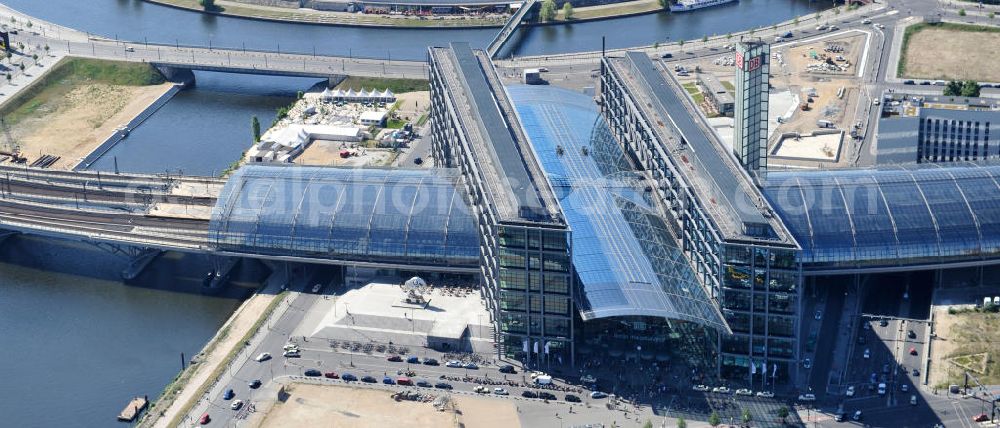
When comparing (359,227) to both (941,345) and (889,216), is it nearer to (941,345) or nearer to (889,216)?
(889,216)

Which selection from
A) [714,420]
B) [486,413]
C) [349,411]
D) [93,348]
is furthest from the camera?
[93,348]

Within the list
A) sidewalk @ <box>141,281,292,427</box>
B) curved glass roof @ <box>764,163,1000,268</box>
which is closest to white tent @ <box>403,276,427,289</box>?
sidewalk @ <box>141,281,292,427</box>

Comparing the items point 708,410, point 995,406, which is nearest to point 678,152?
point 708,410

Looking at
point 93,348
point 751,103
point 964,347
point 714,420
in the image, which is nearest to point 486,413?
point 714,420

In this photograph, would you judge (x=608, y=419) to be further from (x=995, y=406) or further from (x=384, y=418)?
(x=995, y=406)

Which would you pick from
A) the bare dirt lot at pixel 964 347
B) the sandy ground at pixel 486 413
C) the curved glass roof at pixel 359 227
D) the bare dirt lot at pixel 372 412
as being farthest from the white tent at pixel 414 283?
the bare dirt lot at pixel 964 347

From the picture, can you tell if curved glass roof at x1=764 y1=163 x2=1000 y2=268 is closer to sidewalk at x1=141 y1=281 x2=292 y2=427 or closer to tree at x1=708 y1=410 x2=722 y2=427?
tree at x1=708 y1=410 x2=722 y2=427

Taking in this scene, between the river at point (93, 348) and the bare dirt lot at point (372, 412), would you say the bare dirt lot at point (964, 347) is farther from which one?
the river at point (93, 348)
